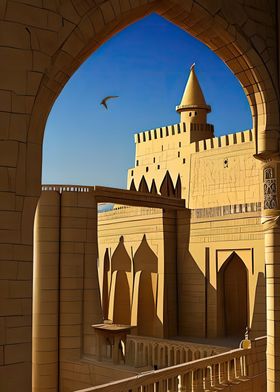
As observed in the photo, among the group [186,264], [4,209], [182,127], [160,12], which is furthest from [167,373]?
[182,127]

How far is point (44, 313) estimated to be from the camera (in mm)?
12516

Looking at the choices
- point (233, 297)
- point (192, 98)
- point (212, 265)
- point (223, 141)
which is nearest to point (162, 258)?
point (212, 265)

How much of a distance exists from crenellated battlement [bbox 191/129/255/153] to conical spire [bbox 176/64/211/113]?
7.65 ft

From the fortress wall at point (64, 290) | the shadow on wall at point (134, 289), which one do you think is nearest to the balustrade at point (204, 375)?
the fortress wall at point (64, 290)

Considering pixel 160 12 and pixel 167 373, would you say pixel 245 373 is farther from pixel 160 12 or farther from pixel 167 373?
pixel 160 12

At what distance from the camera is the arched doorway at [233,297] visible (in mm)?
16297

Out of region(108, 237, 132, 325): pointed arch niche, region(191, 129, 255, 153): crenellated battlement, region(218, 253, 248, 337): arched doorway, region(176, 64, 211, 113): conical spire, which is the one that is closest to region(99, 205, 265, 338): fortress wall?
region(218, 253, 248, 337): arched doorway

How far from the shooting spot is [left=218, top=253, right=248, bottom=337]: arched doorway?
16.3 m

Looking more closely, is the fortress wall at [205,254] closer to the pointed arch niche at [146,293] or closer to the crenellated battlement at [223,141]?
the pointed arch niche at [146,293]

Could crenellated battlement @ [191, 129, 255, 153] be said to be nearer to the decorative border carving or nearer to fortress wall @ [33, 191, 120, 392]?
fortress wall @ [33, 191, 120, 392]

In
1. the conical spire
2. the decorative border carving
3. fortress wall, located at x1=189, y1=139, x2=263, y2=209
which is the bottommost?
the decorative border carving

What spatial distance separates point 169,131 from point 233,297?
28.5ft

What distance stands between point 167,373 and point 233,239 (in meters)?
10.2

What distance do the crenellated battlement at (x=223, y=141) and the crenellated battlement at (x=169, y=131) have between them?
105 cm
